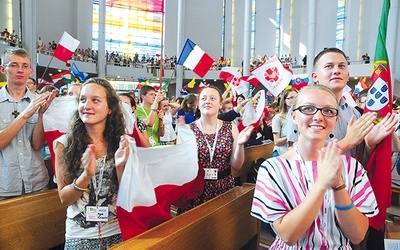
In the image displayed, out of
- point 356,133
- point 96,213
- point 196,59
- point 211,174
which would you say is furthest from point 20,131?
point 196,59

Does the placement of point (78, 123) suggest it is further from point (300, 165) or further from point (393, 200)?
point (393, 200)

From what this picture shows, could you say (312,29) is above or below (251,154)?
above

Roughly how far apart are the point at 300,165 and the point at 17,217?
169 centimetres

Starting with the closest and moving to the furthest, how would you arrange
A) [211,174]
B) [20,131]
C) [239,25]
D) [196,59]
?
[20,131] < [211,174] < [196,59] < [239,25]

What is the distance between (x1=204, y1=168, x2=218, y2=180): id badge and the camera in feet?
8.55

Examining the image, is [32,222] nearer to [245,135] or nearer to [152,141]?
[245,135]

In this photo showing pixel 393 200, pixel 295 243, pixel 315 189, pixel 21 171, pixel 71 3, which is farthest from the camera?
pixel 71 3

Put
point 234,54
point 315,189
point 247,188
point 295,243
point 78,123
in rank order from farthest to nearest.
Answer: point 234,54, point 247,188, point 78,123, point 295,243, point 315,189

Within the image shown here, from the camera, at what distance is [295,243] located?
1.40 m

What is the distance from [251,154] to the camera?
4086 mm

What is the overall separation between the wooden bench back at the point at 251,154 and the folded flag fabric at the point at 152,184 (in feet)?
5.11

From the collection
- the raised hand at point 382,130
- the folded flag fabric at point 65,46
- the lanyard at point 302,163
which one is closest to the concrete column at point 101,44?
the folded flag fabric at point 65,46

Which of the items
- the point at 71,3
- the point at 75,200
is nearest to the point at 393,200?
the point at 75,200

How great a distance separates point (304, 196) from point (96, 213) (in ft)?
3.59
